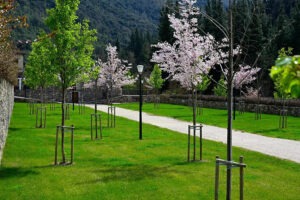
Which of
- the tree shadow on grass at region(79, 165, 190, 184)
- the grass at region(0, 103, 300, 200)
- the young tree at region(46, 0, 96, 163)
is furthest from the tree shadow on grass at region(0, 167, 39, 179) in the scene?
the young tree at region(46, 0, 96, 163)

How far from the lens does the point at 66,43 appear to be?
13688mm

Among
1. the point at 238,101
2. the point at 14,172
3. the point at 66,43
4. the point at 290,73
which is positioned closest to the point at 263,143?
the point at 66,43

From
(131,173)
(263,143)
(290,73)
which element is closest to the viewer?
(290,73)

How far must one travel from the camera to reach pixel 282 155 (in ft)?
47.6

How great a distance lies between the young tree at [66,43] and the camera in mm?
13609

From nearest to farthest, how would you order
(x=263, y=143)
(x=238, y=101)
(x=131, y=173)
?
(x=131, y=173)
(x=263, y=143)
(x=238, y=101)

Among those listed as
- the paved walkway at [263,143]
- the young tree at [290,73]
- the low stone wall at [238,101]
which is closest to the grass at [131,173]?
the paved walkway at [263,143]

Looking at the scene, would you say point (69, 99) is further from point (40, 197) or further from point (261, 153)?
point (40, 197)

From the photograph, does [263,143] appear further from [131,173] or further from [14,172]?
[14,172]

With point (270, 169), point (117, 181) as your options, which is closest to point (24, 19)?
point (117, 181)

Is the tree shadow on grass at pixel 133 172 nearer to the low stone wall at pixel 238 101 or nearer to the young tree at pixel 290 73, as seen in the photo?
the young tree at pixel 290 73

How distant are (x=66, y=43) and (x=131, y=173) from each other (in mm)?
5180

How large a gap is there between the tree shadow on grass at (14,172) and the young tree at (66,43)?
97.9 inches

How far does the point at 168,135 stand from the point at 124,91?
54.9m
